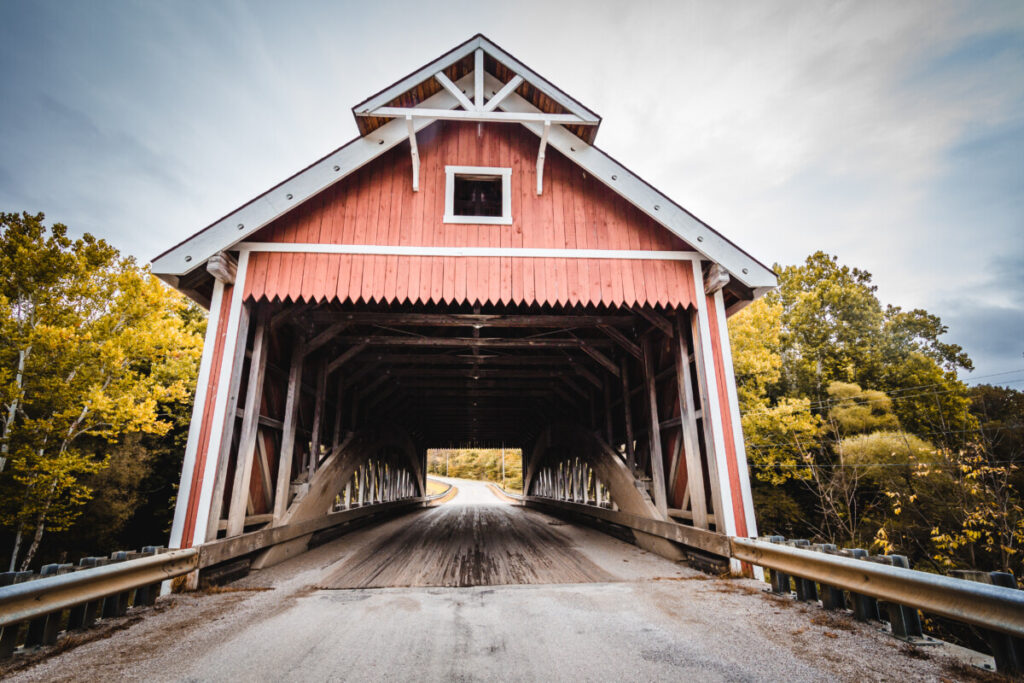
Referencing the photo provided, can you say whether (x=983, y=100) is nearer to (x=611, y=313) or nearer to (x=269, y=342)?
(x=611, y=313)

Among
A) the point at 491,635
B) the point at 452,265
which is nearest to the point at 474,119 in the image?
the point at 452,265

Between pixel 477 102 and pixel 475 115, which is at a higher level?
pixel 477 102

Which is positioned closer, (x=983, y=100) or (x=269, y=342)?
(x=269, y=342)

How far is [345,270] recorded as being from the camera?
5.12 meters

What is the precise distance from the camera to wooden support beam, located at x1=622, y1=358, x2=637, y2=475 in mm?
6930

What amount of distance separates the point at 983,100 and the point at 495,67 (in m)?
26.6

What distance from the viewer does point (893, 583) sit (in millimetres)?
2479

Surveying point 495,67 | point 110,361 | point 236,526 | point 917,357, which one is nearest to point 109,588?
point 236,526

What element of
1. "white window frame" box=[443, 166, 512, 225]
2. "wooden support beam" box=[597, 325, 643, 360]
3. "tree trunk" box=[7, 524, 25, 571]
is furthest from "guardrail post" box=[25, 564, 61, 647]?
"tree trunk" box=[7, 524, 25, 571]

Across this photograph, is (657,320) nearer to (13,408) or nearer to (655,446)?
(655,446)

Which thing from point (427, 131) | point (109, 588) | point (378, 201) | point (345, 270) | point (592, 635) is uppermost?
point (427, 131)

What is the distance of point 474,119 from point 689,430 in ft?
14.6

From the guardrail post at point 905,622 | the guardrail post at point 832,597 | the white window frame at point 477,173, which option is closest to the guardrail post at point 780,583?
the guardrail post at point 832,597

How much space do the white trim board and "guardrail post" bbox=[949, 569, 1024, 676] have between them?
3.93 meters
